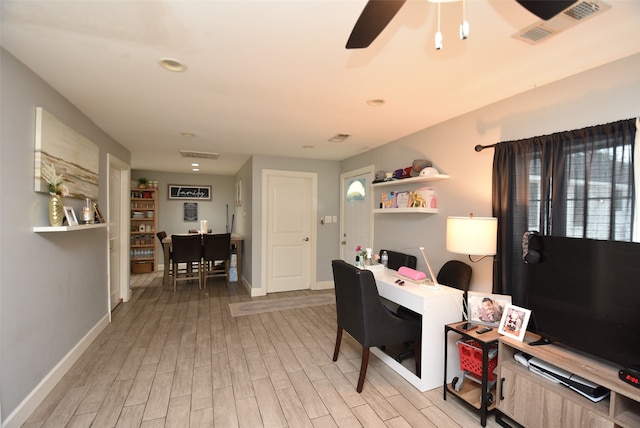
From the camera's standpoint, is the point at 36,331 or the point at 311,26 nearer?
the point at 311,26

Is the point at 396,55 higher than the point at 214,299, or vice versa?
the point at 396,55

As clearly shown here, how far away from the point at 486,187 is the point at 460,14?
1.62 meters

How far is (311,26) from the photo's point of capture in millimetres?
1533

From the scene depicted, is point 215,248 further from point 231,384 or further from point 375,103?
point 375,103

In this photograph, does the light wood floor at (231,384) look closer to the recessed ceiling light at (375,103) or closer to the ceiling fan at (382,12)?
the ceiling fan at (382,12)

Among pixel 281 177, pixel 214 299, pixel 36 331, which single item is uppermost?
pixel 281 177

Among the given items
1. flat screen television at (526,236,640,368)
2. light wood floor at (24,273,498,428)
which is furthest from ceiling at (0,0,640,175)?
light wood floor at (24,273,498,428)

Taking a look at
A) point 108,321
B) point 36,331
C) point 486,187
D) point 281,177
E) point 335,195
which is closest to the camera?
point 36,331

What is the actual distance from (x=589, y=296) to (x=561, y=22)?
1.48 metres

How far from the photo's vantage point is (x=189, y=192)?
7379mm

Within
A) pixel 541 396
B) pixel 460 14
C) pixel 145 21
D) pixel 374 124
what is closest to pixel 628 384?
pixel 541 396

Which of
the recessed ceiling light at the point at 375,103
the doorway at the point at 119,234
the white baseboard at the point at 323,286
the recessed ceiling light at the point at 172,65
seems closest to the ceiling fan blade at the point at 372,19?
the recessed ceiling light at the point at 172,65

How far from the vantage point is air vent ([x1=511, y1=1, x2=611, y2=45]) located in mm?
1384

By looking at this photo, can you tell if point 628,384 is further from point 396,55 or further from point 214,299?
point 214,299
